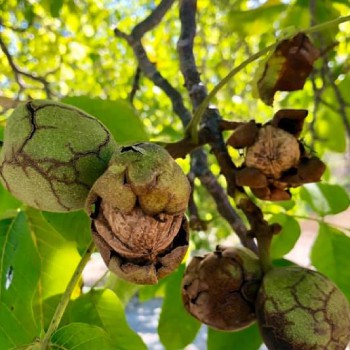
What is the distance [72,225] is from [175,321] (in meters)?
0.64

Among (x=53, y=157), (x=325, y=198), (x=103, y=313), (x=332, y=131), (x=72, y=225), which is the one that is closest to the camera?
(x=53, y=157)

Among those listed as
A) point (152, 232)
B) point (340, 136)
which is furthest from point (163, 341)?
point (340, 136)

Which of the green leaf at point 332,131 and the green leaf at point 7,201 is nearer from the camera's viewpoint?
the green leaf at point 7,201

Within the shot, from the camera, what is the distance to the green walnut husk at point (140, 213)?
3.52 feet

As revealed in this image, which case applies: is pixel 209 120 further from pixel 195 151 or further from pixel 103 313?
pixel 103 313

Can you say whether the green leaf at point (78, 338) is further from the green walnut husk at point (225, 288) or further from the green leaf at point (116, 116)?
the green leaf at point (116, 116)

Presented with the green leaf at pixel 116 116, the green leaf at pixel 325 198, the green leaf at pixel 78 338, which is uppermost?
the green leaf at pixel 116 116

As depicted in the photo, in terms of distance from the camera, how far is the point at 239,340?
1.78 meters

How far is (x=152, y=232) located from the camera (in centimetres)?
108

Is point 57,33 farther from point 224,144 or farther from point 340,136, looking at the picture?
point 224,144

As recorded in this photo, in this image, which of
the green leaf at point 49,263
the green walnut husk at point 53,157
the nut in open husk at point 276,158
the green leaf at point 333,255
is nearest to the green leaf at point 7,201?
the green leaf at point 49,263

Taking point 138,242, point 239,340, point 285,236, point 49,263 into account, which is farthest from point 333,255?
point 138,242

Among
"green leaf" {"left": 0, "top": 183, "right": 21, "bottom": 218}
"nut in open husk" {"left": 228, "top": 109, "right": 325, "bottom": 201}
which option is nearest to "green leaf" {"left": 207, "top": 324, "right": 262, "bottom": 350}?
"nut in open husk" {"left": 228, "top": 109, "right": 325, "bottom": 201}

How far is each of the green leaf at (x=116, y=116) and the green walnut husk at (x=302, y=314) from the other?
558 mm
